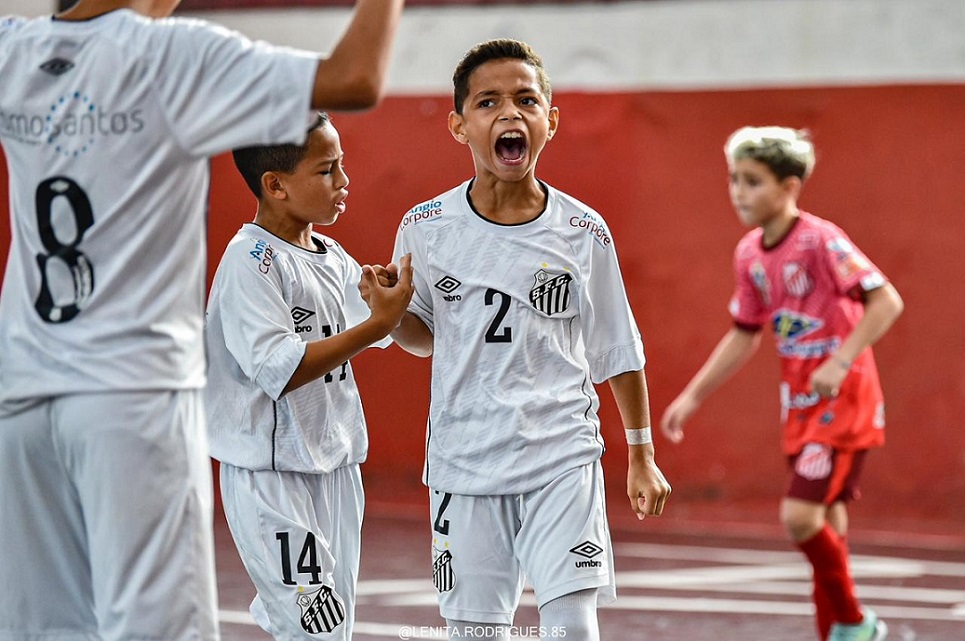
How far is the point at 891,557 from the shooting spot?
8.92 metres

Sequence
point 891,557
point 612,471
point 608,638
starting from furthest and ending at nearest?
point 612,471
point 891,557
point 608,638

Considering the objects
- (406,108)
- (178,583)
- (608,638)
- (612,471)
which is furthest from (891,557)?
(178,583)

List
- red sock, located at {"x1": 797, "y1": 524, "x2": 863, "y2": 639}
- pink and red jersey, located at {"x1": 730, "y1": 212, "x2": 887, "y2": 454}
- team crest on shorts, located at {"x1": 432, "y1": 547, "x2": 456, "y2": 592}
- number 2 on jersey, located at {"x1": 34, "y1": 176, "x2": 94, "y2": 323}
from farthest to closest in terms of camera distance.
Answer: pink and red jersey, located at {"x1": 730, "y1": 212, "x2": 887, "y2": 454} < red sock, located at {"x1": 797, "y1": 524, "x2": 863, "y2": 639} < team crest on shorts, located at {"x1": 432, "y1": 547, "x2": 456, "y2": 592} < number 2 on jersey, located at {"x1": 34, "y1": 176, "x2": 94, "y2": 323}

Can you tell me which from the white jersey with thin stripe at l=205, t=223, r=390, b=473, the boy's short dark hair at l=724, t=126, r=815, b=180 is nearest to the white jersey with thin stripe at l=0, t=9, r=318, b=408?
the white jersey with thin stripe at l=205, t=223, r=390, b=473

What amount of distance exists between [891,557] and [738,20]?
376 cm

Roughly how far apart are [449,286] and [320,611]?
3.21 feet

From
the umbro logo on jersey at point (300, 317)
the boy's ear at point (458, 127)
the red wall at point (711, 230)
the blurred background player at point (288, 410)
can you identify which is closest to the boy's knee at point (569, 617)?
the blurred background player at point (288, 410)

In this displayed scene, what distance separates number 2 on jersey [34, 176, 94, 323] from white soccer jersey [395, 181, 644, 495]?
1.40 metres

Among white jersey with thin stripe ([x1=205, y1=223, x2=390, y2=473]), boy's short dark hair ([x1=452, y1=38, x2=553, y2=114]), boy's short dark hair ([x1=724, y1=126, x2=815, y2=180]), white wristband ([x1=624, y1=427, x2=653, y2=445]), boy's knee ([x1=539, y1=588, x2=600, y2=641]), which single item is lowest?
boy's knee ([x1=539, y1=588, x2=600, y2=641])

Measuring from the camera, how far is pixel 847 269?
19.7 ft

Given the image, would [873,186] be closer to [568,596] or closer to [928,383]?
[928,383]

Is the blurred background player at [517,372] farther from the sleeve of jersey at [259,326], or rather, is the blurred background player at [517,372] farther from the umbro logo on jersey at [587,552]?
the sleeve of jersey at [259,326]

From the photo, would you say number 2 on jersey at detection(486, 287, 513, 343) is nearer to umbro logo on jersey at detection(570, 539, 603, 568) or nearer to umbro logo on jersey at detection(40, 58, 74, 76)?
umbro logo on jersey at detection(570, 539, 603, 568)

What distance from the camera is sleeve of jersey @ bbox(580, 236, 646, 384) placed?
13.5 feet
